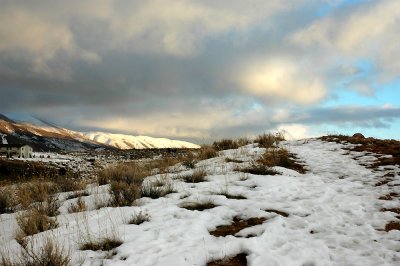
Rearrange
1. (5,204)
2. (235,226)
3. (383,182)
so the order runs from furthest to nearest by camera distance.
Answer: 1. (383,182)
2. (5,204)
3. (235,226)

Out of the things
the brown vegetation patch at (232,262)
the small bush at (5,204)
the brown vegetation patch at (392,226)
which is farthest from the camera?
the small bush at (5,204)

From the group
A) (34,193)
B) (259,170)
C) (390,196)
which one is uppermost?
(259,170)

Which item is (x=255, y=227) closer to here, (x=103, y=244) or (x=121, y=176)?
(x=103, y=244)

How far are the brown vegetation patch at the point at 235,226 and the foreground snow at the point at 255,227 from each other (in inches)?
5.2

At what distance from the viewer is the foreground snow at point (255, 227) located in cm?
446

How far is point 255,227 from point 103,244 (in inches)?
89.5

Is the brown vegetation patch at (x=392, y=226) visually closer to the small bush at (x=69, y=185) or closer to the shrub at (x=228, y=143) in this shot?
the small bush at (x=69, y=185)

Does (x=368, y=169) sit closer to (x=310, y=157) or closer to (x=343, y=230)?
(x=310, y=157)

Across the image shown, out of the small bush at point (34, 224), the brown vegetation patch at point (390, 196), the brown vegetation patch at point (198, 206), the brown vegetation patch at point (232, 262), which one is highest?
the brown vegetation patch at point (390, 196)

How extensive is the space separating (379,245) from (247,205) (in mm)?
2463

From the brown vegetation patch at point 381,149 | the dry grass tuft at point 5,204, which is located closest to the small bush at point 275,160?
the brown vegetation patch at point 381,149

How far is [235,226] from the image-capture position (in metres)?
5.68

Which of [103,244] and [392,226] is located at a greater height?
[392,226]

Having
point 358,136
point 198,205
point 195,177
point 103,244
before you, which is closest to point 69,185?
point 195,177
